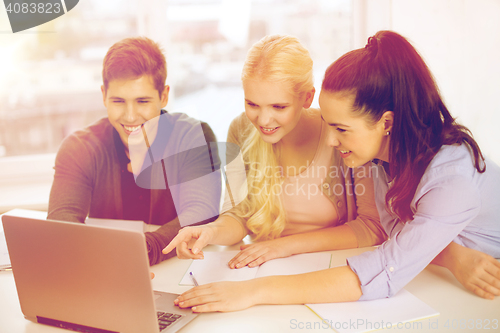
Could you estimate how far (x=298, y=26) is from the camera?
2027 mm

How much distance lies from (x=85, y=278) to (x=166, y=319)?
0.19m

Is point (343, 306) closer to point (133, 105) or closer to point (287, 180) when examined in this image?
point (287, 180)

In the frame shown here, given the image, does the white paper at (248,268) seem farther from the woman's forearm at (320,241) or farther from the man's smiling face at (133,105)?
the man's smiling face at (133,105)

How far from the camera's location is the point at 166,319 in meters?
0.81

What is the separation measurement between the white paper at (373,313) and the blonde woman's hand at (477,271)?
5.1 inches

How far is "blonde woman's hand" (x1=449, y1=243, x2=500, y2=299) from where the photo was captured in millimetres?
865

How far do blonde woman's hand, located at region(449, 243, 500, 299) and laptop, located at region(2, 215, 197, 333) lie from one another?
613mm

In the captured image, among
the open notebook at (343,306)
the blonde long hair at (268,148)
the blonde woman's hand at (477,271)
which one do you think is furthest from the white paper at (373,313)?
the blonde long hair at (268,148)

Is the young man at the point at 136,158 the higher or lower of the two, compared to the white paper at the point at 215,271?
higher

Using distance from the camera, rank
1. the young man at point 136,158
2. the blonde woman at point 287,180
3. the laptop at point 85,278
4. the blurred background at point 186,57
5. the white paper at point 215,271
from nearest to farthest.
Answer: the laptop at point 85,278 → the white paper at point 215,271 → the blonde woman at point 287,180 → the young man at point 136,158 → the blurred background at point 186,57

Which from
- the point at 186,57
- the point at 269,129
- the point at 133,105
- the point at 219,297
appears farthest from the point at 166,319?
the point at 186,57

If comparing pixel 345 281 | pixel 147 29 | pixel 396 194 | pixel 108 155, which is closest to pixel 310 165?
pixel 396 194

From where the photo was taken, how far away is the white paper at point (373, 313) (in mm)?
785

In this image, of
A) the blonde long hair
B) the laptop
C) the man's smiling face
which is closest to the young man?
the man's smiling face
